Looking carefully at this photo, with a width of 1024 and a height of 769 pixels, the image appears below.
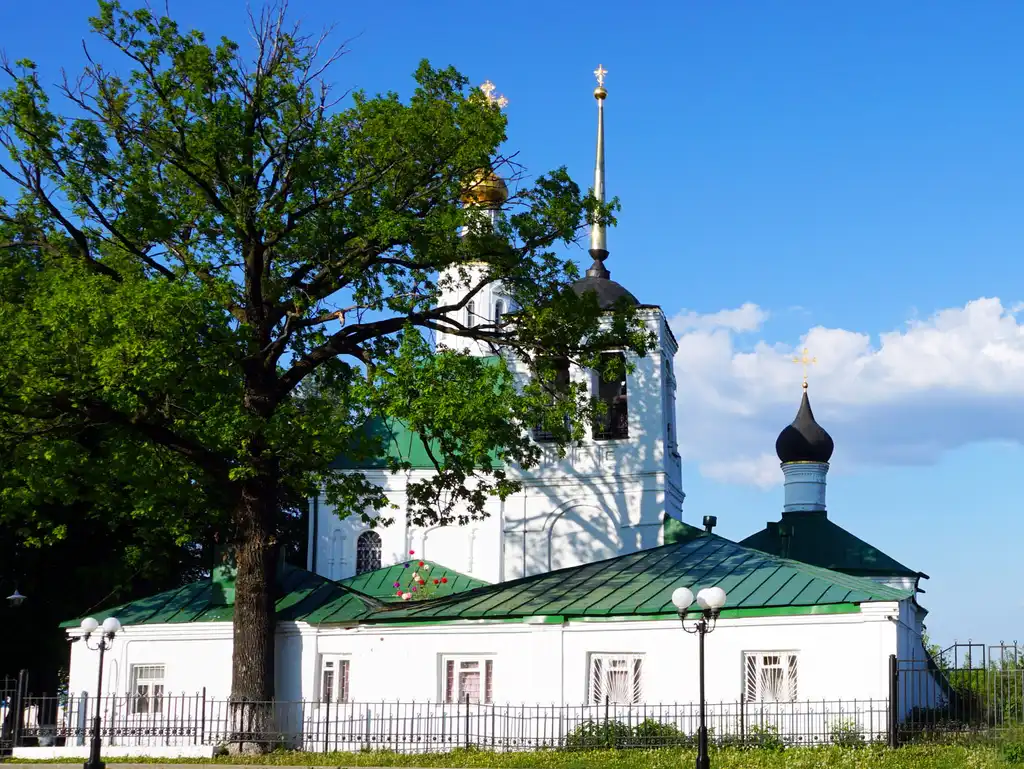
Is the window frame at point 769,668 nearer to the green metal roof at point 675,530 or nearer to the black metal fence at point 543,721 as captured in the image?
the black metal fence at point 543,721

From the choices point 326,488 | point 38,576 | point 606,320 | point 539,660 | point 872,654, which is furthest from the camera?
point 38,576

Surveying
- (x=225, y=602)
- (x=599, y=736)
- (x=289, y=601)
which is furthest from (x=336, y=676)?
(x=599, y=736)

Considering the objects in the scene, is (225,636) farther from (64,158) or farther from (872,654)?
(872,654)

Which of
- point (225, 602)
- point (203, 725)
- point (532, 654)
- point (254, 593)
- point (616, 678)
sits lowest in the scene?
point (203, 725)

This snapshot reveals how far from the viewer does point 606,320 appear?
30500mm

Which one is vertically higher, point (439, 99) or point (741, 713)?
point (439, 99)

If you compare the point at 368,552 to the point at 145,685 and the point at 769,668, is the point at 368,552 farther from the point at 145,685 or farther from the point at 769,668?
the point at 769,668

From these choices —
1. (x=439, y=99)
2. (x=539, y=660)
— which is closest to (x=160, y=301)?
(x=439, y=99)

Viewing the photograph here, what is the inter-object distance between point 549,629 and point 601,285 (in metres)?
10.6

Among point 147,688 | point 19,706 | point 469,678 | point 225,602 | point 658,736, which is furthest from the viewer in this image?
point 225,602

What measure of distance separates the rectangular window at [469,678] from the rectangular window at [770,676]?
16.0 feet

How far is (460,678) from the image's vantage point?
2530cm

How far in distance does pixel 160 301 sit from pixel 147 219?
3.00 metres

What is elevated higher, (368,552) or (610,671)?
(368,552)
